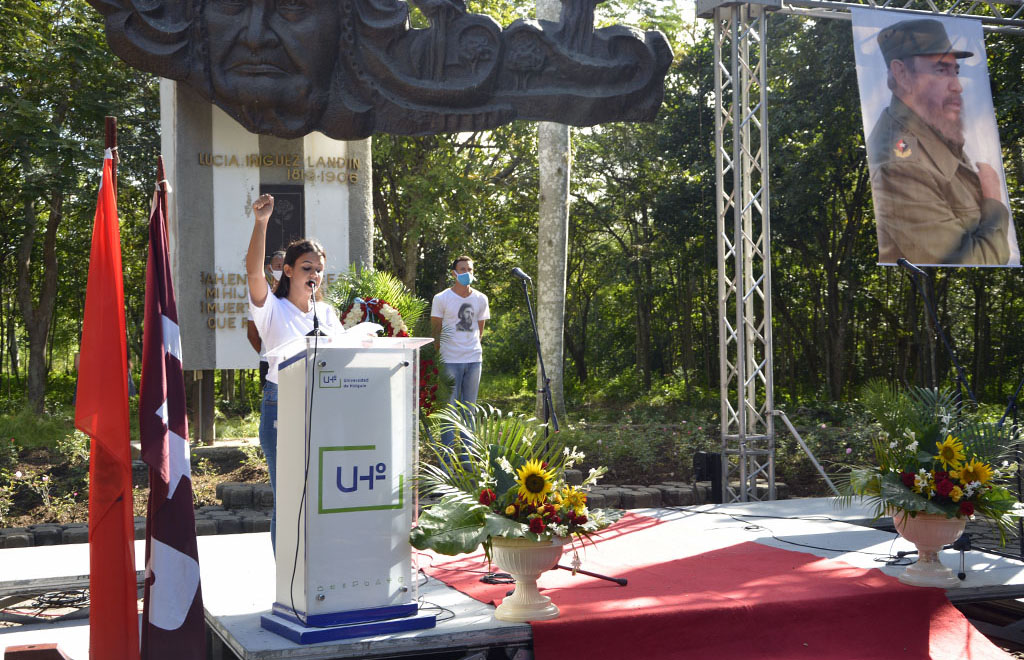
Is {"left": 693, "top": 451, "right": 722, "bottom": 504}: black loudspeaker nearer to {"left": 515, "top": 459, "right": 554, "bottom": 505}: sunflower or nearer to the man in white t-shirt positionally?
the man in white t-shirt

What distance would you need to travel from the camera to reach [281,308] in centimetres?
439

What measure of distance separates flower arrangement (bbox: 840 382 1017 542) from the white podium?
2.55 m

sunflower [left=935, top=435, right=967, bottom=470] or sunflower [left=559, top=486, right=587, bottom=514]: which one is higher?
sunflower [left=935, top=435, right=967, bottom=470]

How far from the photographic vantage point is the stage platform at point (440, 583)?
12.9ft

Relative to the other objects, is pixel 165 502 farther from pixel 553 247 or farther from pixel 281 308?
pixel 553 247

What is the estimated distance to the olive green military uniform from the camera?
8141 millimetres

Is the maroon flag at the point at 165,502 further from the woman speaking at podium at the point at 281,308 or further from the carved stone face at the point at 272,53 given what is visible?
the carved stone face at the point at 272,53

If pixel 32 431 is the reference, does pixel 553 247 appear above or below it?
above

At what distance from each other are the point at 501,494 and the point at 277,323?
1.25 m

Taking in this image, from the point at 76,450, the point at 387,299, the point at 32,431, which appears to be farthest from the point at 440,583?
the point at 32,431

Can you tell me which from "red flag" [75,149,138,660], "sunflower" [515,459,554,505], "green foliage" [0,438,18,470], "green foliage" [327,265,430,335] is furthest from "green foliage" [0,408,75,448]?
"sunflower" [515,459,554,505]

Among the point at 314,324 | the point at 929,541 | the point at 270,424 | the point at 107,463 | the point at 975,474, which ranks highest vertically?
the point at 314,324

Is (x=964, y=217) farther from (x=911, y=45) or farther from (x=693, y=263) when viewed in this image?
(x=693, y=263)

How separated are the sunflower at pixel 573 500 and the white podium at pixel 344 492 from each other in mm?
646
